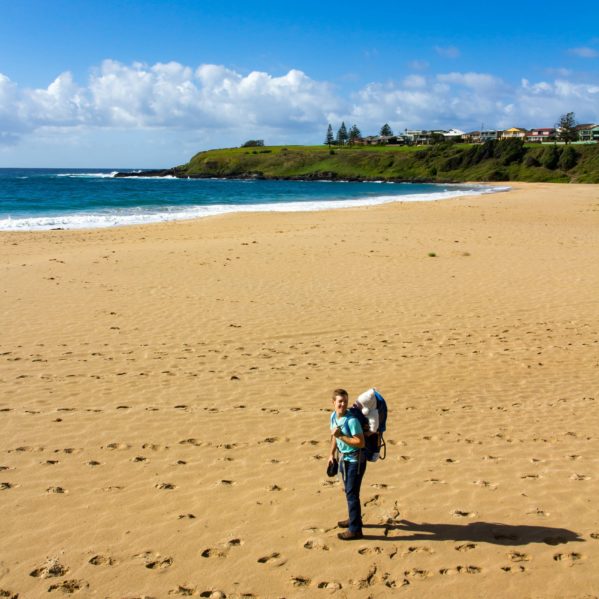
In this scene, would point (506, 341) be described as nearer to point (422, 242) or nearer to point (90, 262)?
point (422, 242)

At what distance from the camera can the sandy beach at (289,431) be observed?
4582 millimetres

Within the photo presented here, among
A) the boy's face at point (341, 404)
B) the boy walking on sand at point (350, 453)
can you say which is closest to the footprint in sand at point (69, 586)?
the boy walking on sand at point (350, 453)

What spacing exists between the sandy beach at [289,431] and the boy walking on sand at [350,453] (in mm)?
192

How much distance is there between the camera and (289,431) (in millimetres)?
7195

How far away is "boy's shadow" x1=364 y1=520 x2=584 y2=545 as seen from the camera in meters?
4.91

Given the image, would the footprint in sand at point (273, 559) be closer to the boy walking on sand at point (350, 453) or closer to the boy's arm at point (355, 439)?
the boy walking on sand at point (350, 453)

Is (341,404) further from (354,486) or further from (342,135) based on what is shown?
(342,135)

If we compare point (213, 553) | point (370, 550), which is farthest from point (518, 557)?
point (213, 553)

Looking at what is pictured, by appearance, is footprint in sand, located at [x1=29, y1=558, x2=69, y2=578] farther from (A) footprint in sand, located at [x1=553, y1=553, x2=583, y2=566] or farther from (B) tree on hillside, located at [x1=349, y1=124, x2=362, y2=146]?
(B) tree on hillside, located at [x1=349, y1=124, x2=362, y2=146]

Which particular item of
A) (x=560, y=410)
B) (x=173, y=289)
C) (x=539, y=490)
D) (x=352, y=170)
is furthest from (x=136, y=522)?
(x=352, y=170)

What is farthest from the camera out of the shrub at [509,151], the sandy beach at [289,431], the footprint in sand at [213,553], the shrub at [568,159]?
the shrub at [509,151]

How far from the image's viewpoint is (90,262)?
18.8 meters

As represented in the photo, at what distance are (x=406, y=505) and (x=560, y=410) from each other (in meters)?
3.69

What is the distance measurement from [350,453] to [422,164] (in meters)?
120
